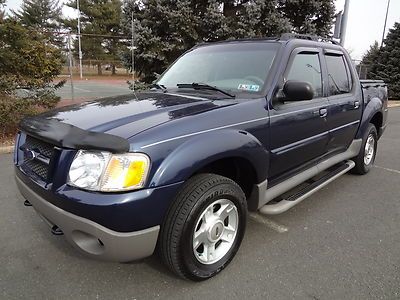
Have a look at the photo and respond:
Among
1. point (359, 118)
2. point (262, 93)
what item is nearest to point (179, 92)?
point (262, 93)

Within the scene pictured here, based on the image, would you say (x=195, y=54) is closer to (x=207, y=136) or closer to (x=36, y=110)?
(x=207, y=136)

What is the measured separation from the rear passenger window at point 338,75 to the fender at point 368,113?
1.81 ft

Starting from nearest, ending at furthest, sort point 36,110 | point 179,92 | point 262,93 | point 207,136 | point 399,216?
point 207,136 < point 262,93 < point 179,92 < point 399,216 < point 36,110

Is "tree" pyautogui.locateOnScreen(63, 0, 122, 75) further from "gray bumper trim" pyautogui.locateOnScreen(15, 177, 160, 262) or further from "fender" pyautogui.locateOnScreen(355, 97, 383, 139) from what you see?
"gray bumper trim" pyautogui.locateOnScreen(15, 177, 160, 262)

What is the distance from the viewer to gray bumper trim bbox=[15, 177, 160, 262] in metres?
2.12

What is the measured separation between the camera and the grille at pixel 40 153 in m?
2.39

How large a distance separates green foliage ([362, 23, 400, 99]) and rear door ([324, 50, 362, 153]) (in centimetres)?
1720

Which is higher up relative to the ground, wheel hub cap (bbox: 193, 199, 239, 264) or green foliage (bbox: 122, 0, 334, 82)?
green foliage (bbox: 122, 0, 334, 82)

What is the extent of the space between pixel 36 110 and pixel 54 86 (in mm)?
701

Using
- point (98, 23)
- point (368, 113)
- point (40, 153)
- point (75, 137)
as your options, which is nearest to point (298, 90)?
point (75, 137)

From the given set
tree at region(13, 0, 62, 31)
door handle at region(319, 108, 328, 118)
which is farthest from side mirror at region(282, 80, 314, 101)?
tree at region(13, 0, 62, 31)

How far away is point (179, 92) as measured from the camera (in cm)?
337

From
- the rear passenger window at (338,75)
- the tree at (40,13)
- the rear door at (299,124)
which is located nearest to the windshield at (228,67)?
the rear door at (299,124)

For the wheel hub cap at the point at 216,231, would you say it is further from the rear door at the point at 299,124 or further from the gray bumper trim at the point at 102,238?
the rear door at the point at 299,124
